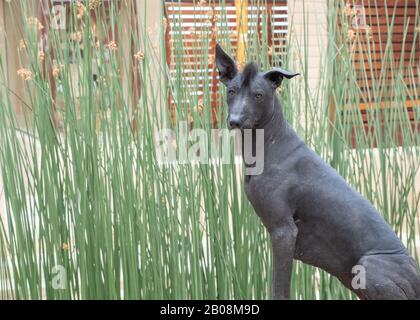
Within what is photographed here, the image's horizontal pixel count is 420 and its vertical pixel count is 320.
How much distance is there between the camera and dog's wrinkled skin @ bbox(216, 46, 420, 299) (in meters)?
0.98

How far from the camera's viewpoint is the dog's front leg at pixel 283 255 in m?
0.98

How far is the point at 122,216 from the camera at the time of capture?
5.30 ft

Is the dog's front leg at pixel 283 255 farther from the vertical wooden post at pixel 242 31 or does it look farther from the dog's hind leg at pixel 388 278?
the vertical wooden post at pixel 242 31

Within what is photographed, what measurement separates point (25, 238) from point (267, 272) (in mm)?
606

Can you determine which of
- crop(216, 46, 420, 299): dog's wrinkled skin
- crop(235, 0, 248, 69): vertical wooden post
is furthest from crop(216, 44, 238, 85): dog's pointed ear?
crop(235, 0, 248, 69): vertical wooden post

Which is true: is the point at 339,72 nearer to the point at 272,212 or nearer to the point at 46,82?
the point at 46,82

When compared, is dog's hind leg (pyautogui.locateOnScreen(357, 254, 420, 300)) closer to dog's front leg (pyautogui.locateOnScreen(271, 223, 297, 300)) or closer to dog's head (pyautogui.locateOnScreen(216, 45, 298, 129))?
dog's front leg (pyautogui.locateOnScreen(271, 223, 297, 300))

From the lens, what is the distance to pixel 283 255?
98 cm

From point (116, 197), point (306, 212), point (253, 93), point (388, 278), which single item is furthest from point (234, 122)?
point (116, 197)

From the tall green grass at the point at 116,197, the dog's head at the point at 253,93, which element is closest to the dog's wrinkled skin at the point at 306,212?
the dog's head at the point at 253,93

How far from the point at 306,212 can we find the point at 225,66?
25cm

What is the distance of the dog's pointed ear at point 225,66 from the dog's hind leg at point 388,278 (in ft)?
1.09

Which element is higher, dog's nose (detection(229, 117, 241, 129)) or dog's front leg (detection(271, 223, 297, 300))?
dog's nose (detection(229, 117, 241, 129))
